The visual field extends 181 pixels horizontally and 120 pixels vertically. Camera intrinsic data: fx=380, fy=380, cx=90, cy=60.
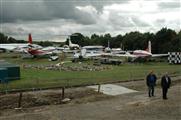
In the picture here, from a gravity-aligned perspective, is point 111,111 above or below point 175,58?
below

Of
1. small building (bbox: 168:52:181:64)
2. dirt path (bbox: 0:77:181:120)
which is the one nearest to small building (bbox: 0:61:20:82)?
dirt path (bbox: 0:77:181:120)

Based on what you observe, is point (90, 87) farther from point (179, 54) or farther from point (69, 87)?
point (179, 54)

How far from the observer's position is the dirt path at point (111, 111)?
18.4m

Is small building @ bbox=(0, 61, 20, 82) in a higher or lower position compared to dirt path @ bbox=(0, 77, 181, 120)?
higher

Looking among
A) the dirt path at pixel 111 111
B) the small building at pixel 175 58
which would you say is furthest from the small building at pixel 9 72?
the small building at pixel 175 58

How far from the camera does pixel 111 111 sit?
20016 millimetres

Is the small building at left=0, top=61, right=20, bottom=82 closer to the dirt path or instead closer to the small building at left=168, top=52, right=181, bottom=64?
the dirt path

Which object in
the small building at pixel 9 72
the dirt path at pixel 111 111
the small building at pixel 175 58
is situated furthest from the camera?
the small building at pixel 175 58

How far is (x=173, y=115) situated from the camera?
737 inches

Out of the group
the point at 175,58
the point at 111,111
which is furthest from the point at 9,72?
the point at 175,58

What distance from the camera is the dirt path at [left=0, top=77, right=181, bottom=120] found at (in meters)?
18.4

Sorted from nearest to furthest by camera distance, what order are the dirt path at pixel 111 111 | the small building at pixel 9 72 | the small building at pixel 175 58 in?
the dirt path at pixel 111 111
the small building at pixel 9 72
the small building at pixel 175 58

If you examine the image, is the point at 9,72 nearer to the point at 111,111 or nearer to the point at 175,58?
the point at 111,111

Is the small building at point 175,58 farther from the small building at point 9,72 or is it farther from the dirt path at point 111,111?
the dirt path at point 111,111
